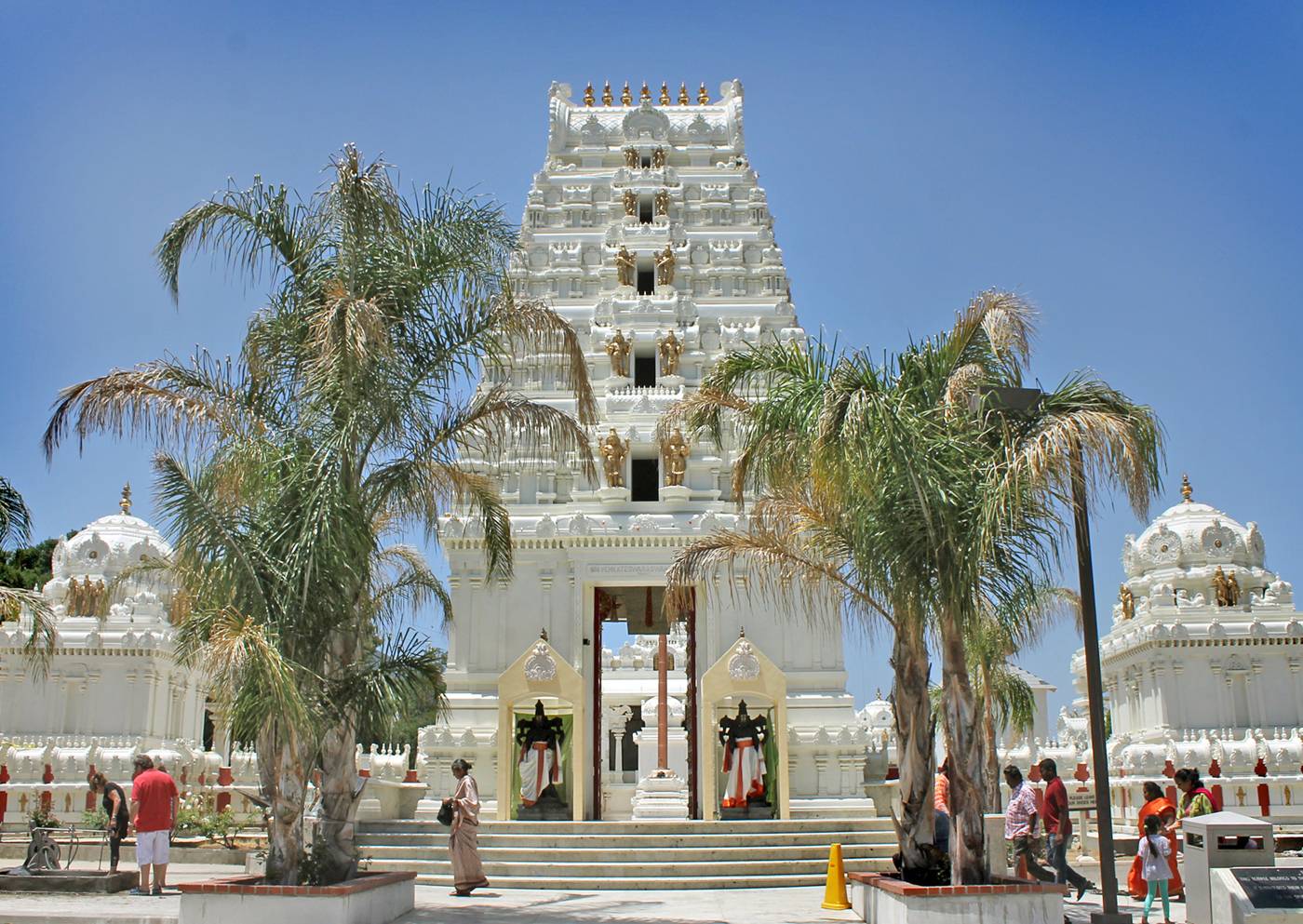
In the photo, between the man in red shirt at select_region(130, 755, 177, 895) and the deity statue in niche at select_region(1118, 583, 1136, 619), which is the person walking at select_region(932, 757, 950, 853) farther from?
the deity statue in niche at select_region(1118, 583, 1136, 619)

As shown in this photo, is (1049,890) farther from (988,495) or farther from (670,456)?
(670,456)

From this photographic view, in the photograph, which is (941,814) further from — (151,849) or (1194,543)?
(1194,543)

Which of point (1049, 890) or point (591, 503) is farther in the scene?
point (591, 503)

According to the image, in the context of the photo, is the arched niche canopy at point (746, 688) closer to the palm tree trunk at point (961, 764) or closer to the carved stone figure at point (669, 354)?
the palm tree trunk at point (961, 764)

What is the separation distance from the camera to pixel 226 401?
12.9 meters

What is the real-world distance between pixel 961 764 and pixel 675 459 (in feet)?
44.3

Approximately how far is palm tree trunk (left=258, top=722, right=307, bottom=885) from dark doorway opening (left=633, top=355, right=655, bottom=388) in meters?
16.7

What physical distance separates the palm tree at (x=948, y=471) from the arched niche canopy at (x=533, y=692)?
24.4ft

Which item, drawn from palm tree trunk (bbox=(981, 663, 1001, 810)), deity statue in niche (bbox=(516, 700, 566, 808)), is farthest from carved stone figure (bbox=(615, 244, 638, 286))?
palm tree trunk (bbox=(981, 663, 1001, 810))

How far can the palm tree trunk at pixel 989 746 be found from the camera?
19.9m

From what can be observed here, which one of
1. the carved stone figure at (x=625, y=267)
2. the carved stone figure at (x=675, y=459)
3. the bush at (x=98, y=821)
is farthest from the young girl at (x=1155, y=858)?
the carved stone figure at (x=625, y=267)

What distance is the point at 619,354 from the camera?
2661cm

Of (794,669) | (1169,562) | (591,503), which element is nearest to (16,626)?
(591,503)

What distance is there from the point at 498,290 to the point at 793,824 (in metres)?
9.16
